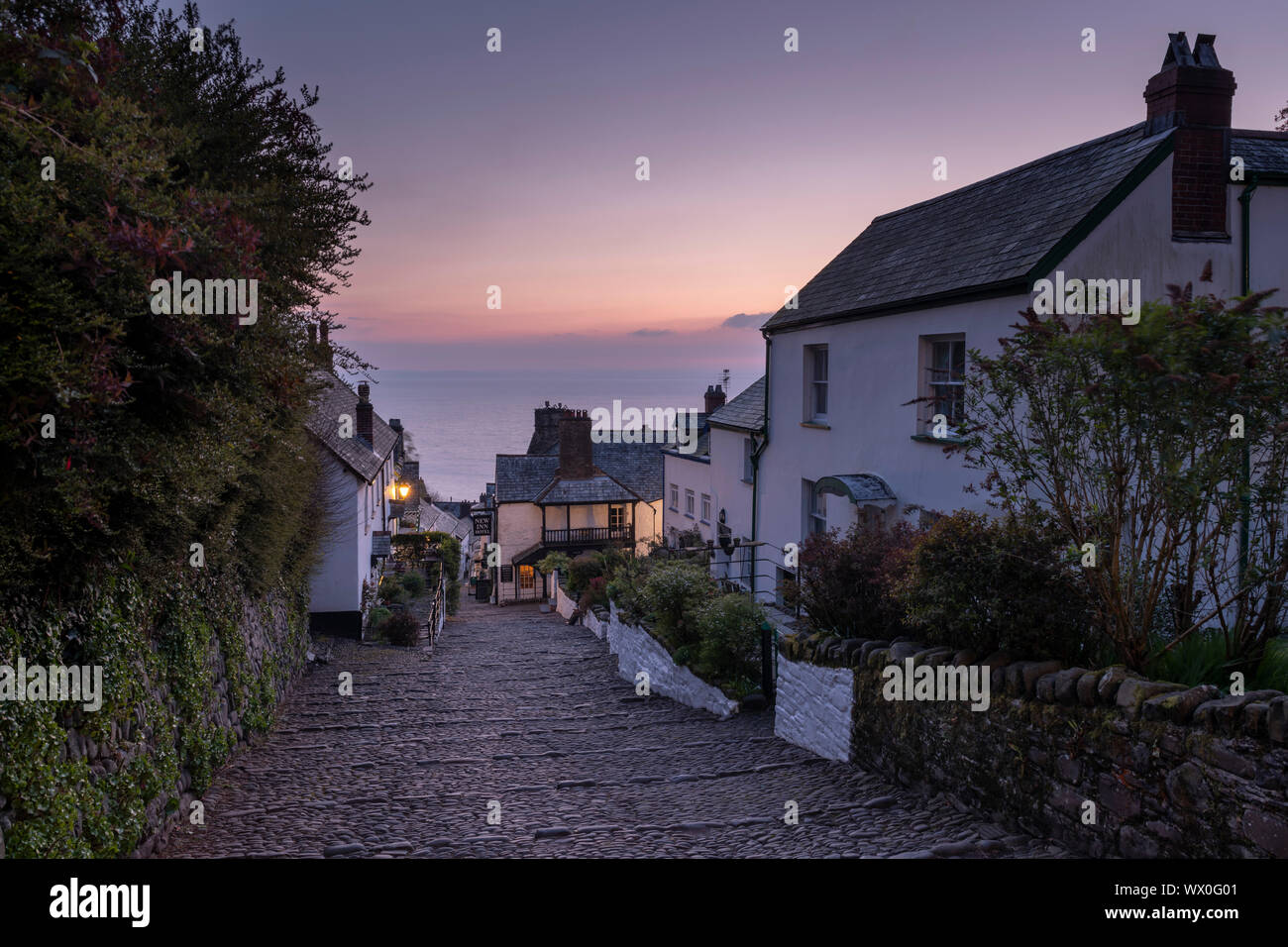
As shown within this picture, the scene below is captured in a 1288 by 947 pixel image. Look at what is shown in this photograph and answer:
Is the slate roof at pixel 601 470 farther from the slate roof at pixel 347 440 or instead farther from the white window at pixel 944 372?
the white window at pixel 944 372

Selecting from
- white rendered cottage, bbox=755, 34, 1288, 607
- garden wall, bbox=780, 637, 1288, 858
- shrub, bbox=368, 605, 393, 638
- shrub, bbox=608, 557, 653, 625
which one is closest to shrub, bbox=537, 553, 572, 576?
shrub, bbox=368, 605, 393, 638

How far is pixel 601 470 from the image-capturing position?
44.2 metres

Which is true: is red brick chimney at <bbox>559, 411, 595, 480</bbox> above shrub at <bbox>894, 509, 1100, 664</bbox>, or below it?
above

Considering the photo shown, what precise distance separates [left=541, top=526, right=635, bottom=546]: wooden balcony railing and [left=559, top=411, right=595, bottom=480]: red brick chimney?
9.02 ft

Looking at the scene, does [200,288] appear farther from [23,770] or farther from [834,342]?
[834,342]

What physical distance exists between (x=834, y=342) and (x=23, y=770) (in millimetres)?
12805

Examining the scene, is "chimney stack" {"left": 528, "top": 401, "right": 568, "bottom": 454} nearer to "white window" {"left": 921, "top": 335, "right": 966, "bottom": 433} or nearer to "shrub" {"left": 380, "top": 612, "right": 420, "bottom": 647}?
"shrub" {"left": 380, "top": 612, "right": 420, "bottom": 647}

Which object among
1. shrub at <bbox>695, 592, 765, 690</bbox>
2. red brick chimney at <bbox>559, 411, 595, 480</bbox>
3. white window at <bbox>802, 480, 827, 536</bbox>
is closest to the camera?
shrub at <bbox>695, 592, 765, 690</bbox>

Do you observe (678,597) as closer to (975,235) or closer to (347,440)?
(975,235)

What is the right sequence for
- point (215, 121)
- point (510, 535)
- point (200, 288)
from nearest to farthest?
point (200, 288) < point (215, 121) < point (510, 535)

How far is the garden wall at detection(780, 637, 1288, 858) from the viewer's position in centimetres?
441

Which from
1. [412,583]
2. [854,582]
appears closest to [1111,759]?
[854,582]

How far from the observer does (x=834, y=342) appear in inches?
580
